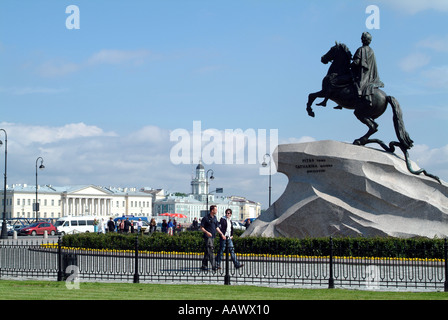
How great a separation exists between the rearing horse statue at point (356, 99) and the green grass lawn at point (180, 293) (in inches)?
379

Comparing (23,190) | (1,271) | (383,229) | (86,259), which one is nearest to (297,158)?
(383,229)

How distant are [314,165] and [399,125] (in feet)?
10.8

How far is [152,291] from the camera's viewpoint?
12.3 m

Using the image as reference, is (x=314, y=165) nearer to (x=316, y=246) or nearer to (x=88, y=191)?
(x=316, y=246)

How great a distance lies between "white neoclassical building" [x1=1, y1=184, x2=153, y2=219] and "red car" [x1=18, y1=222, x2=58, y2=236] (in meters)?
61.5

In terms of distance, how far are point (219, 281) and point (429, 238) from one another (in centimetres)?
771

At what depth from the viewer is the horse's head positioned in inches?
845

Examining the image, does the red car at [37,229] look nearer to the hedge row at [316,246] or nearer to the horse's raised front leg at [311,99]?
the hedge row at [316,246]

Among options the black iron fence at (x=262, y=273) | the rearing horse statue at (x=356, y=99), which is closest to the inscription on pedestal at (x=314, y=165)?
the rearing horse statue at (x=356, y=99)

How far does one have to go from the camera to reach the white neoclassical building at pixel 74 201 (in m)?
116

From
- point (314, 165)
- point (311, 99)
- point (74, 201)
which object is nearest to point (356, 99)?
point (311, 99)

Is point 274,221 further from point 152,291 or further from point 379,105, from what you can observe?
point 152,291
